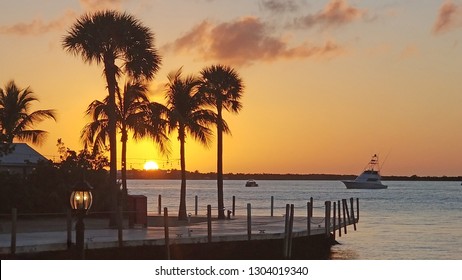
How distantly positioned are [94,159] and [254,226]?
487 inches

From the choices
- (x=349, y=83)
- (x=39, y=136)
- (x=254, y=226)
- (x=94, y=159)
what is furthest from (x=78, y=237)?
(x=39, y=136)

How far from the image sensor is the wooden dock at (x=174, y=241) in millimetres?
23766

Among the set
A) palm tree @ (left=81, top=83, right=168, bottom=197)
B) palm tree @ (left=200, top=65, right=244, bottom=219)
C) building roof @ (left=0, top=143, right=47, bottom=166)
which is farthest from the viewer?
building roof @ (left=0, top=143, right=47, bottom=166)

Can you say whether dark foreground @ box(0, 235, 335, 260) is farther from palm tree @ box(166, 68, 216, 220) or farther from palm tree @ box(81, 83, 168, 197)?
palm tree @ box(166, 68, 216, 220)

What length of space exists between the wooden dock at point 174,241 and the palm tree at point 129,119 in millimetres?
3983

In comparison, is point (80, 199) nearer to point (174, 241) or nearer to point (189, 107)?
point (174, 241)

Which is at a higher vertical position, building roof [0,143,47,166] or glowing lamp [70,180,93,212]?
building roof [0,143,47,166]

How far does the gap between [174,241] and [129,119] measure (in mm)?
10736

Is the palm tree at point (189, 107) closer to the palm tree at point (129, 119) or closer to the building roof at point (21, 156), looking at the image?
the palm tree at point (129, 119)

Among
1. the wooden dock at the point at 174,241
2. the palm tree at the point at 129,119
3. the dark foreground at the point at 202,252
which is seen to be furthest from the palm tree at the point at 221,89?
the dark foreground at the point at 202,252

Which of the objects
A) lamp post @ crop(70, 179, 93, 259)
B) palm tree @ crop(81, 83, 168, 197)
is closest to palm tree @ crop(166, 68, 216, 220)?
palm tree @ crop(81, 83, 168, 197)

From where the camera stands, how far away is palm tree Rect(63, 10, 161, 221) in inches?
1265

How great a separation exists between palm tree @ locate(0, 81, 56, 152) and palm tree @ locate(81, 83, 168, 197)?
8824mm

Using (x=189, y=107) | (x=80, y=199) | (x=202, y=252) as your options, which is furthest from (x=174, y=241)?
(x=189, y=107)
